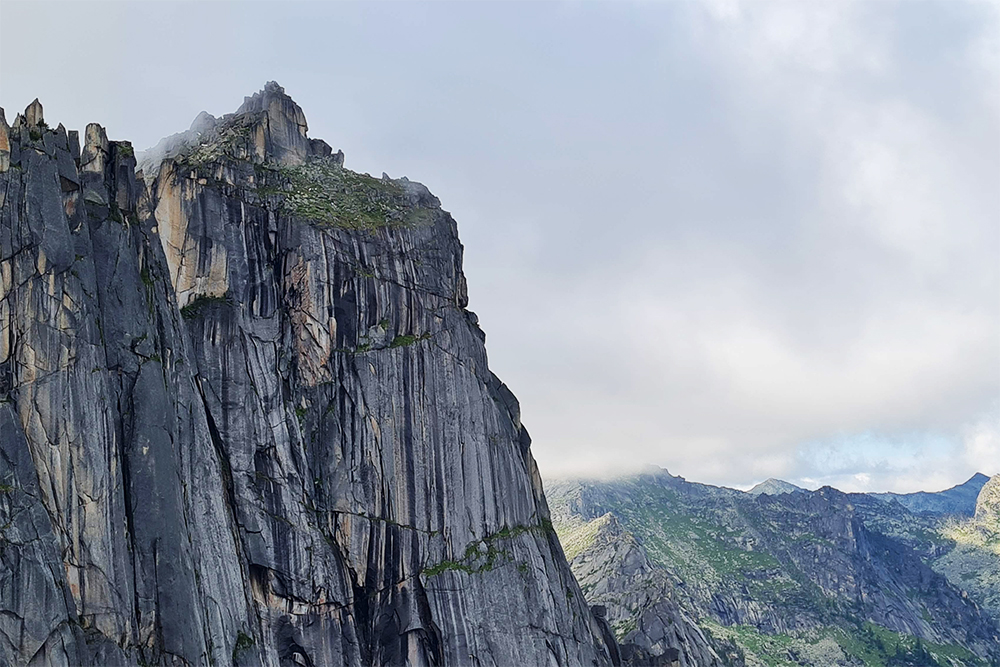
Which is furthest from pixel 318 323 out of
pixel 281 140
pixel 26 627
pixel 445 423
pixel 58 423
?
pixel 26 627

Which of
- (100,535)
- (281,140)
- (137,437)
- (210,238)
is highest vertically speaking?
(281,140)

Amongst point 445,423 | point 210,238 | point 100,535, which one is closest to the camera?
point 100,535

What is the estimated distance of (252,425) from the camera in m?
91.7

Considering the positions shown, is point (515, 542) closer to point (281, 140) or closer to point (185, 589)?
point (185, 589)

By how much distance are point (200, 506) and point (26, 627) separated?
1984 centimetres

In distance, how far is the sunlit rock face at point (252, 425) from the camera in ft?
204

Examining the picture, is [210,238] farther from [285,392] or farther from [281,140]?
[281,140]

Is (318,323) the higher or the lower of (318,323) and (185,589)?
the higher

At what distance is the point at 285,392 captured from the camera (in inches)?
3888

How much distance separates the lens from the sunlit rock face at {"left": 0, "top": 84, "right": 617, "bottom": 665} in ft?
204

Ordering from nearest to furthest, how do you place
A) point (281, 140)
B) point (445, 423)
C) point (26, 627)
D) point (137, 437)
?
point (26, 627) < point (137, 437) < point (445, 423) < point (281, 140)

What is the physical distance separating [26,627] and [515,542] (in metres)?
63.1

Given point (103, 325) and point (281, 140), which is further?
point (281, 140)

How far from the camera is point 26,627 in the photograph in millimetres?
55281
